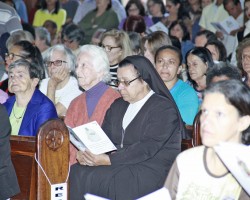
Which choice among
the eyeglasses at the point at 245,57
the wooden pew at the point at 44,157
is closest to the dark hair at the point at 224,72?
the eyeglasses at the point at 245,57

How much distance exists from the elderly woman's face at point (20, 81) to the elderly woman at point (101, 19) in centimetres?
466

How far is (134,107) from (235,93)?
221 centimetres

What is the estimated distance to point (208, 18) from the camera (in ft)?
34.7

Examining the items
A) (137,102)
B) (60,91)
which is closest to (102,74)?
(137,102)

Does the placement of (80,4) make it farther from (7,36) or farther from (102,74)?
(102,74)

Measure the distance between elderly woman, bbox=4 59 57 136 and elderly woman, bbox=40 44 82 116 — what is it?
92 cm

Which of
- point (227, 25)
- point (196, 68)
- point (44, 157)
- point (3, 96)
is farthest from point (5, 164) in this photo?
point (227, 25)

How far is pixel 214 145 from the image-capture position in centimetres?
307

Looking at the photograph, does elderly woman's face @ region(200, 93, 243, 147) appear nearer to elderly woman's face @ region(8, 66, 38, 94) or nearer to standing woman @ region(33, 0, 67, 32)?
elderly woman's face @ region(8, 66, 38, 94)

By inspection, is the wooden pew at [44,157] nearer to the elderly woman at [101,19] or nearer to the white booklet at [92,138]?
the white booklet at [92,138]

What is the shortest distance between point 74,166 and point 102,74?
3.25 ft

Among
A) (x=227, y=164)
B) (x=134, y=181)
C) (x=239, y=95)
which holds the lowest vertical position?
(x=134, y=181)

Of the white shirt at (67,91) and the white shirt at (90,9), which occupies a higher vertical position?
the white shirt at (90,9)

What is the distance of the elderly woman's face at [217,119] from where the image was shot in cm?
308
